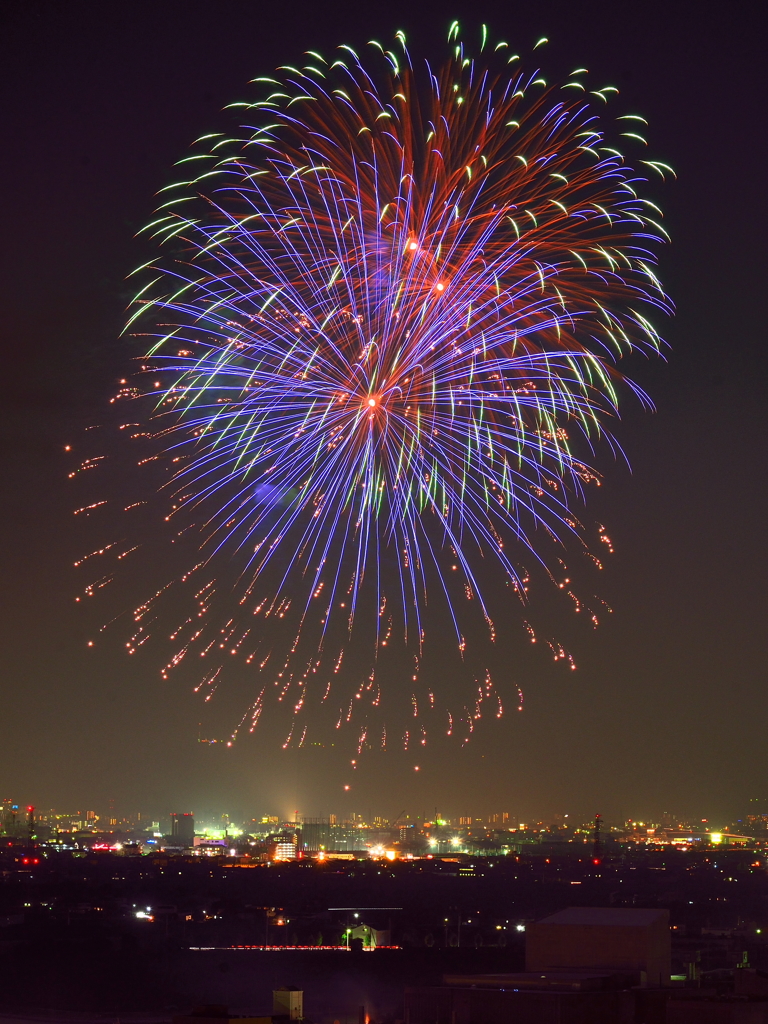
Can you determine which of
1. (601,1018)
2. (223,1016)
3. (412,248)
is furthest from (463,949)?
(412,248)

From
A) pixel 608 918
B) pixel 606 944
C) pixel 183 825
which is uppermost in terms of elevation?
pixel 183 825

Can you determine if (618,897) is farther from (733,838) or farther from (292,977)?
(733,838)

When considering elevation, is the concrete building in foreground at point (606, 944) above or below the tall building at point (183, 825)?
below

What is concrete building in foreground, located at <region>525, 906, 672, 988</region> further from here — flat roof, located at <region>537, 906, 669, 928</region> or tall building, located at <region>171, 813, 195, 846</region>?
tall building, located at <region>171, 813, 195, 846</region>

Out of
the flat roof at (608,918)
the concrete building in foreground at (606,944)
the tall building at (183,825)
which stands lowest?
the concrete building in foreground at (606,944)

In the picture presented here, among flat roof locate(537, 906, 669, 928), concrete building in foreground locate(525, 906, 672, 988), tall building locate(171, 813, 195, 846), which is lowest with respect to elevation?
concrete building in foreground locate(525, 906, 672, 988)

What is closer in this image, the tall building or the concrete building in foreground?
the concrete building in foreground

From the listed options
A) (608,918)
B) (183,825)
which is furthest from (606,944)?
(183,825)

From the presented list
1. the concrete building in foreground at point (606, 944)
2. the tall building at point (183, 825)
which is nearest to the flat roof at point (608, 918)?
the concrete building in foreground at point (606, 944)

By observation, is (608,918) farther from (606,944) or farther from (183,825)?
(183,825)

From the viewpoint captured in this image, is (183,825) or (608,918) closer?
(608,918)

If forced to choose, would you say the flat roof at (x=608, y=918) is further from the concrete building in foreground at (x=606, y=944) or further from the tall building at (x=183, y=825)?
the tall building at (x=183, y=825)

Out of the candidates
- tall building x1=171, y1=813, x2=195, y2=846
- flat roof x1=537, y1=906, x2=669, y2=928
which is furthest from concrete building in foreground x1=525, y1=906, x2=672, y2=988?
tall building x1=171, y1=813, x2=195, y2=846
